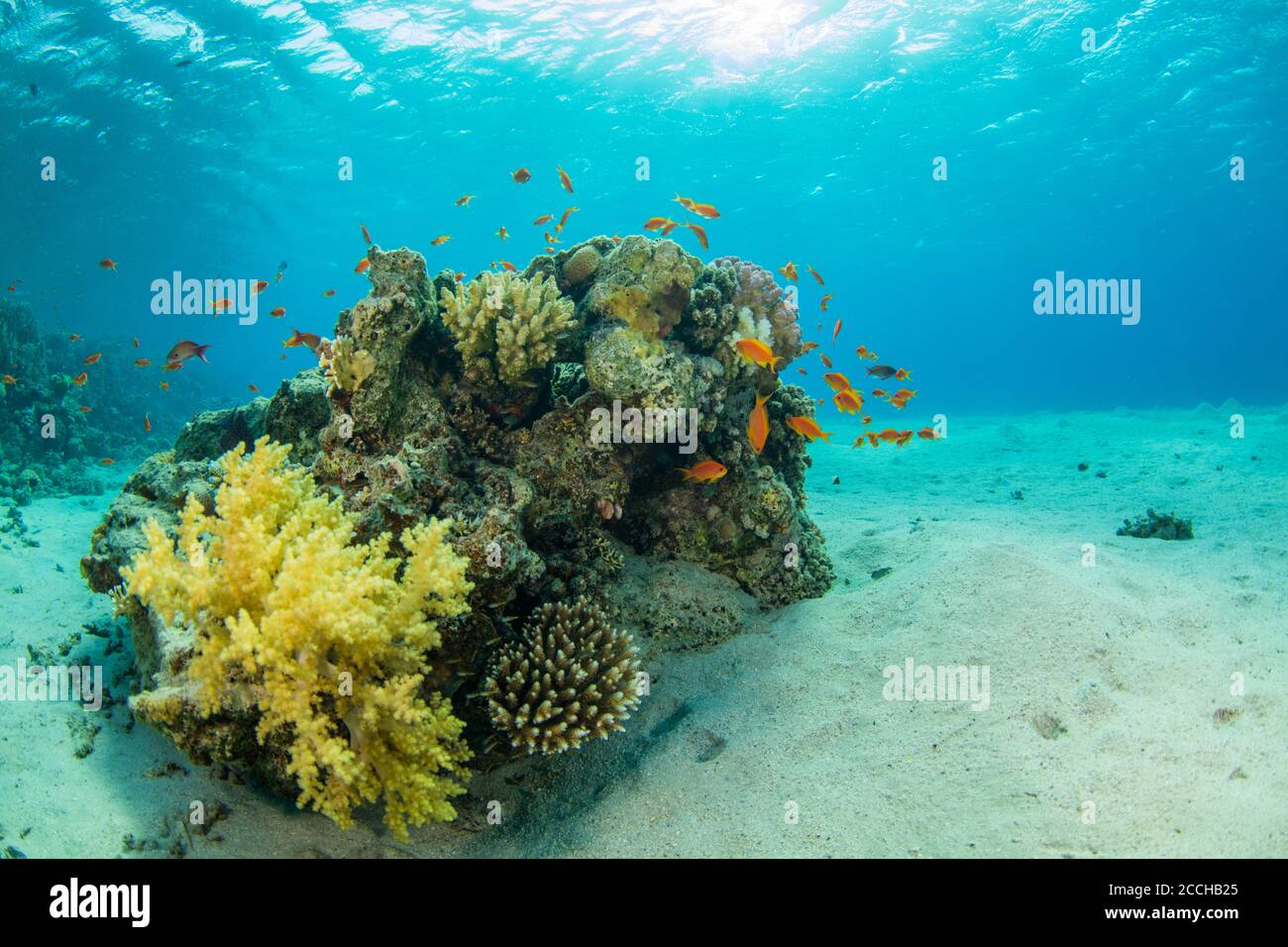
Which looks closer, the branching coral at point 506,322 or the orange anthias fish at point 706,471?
the branching coral at point 506,322

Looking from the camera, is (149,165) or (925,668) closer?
(925,668)

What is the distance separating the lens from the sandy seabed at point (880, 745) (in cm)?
367

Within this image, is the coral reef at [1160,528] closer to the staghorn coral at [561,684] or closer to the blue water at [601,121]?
the staghorn coral at [561,684]

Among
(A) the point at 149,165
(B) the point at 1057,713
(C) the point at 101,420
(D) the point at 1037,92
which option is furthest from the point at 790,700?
(A) the point at 149,165

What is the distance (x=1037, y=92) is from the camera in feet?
104

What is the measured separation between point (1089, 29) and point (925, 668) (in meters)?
33.4

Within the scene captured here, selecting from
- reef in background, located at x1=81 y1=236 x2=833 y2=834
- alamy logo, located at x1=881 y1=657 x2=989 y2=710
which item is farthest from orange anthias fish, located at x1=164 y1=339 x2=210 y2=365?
alamy logo, located at x1=881 y1=657 x2=989 y2=710

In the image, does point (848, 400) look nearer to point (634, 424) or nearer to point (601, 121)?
point (634, 424)

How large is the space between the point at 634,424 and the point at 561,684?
246 cm

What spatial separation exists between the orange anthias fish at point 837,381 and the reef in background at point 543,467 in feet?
1.62

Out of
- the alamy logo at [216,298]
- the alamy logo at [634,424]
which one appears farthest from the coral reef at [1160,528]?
the alamy logo at [216,298]

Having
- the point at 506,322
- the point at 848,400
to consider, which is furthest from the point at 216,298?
the point at 848,400
